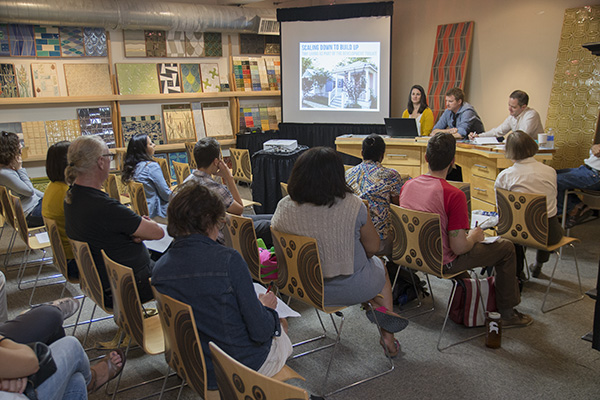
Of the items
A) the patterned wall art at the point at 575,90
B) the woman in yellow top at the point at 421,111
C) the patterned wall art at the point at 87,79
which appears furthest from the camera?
the patterned wall art at the point at 87,79

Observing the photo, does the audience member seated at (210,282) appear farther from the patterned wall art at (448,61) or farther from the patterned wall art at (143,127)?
the patterned wall art at (448,61)

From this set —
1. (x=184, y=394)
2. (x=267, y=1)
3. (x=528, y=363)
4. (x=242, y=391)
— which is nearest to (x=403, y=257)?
(x=528, y=363)

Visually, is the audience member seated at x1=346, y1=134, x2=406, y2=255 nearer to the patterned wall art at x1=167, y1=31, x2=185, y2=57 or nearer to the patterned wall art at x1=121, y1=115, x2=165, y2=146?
the patterned wall art at x1=121, y1=115, x2=165, y2=146

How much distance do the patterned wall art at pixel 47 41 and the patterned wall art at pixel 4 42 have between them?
0.35 m

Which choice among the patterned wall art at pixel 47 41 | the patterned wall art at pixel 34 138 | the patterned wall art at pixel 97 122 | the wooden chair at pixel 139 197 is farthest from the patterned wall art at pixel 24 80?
the wooden chair at pixel 139 197

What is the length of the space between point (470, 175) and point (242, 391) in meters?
4.55

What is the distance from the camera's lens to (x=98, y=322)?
3781 mm

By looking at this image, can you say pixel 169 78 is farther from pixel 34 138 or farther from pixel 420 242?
pixel 420 242

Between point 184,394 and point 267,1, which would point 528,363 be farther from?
point 267,1

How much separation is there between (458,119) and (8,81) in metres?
5.85

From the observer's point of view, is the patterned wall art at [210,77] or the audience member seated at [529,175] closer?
the audience member seated at [529,175]

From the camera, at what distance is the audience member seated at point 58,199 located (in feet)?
11.1

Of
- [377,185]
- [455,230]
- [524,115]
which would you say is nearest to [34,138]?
[377,185]

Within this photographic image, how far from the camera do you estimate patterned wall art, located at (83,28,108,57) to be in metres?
7.39
